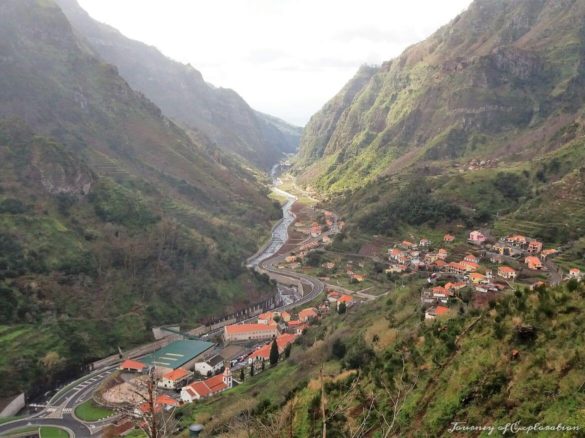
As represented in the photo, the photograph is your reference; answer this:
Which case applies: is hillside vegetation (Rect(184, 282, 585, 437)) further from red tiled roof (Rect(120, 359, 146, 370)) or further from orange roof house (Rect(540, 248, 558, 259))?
orange roof house (Rect(540, 248, 558, 259))

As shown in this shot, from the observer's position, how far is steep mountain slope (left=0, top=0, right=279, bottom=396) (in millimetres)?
62969

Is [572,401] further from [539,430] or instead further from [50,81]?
[50,81]

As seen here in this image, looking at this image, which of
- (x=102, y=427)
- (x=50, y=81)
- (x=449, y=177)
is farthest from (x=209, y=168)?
(x=102, y=427)

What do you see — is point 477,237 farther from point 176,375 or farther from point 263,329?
point 176,375

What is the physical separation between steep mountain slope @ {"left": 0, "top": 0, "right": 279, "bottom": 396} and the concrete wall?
1221 millimetres

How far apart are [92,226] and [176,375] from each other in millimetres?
37439

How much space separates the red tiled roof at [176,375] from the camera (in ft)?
182

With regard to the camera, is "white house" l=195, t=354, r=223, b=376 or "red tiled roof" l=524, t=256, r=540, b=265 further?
"red tiled roof" l=524, t=256, r=540, b=265

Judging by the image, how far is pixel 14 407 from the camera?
167 feet

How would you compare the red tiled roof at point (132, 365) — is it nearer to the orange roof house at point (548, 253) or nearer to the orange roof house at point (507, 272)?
the orange roof house at point (507, 272)

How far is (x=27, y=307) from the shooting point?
6172cm

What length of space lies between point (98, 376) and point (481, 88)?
15792 cm

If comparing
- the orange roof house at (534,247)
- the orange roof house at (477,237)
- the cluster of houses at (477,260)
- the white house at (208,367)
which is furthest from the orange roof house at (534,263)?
the white house at (208,367)

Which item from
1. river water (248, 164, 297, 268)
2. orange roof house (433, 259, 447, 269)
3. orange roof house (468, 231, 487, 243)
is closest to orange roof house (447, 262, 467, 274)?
orange roof house (433, 259, 447, 269)
